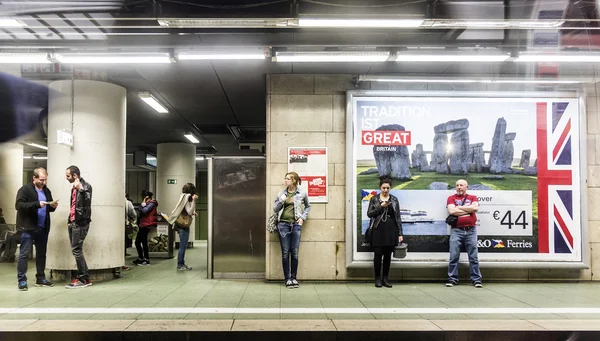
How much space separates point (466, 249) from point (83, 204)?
6.18m

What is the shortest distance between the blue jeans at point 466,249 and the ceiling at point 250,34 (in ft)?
9.06

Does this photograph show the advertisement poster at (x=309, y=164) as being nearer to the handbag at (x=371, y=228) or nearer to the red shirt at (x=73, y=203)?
the handbag at (x=371, y=228)

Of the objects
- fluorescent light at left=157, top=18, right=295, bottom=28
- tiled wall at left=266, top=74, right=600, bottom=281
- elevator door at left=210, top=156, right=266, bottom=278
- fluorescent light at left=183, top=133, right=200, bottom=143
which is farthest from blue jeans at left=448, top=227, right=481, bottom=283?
fluorescent light at left=183, top=133, right=200, bottom=143

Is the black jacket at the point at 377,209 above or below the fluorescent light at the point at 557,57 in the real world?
below

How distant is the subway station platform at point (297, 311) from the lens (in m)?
4.84

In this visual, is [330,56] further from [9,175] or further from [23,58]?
[9,175]

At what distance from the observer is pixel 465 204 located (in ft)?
25.4

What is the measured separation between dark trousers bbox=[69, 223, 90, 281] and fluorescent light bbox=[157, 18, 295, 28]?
3.66 meters

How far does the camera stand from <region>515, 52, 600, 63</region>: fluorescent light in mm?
7059

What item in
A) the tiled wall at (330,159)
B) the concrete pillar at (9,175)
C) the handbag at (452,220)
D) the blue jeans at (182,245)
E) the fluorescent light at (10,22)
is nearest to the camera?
the fluorescent light at (10,22)

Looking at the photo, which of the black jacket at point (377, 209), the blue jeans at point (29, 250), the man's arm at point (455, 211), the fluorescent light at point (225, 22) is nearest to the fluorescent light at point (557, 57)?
the man's arm at point (455, 211)

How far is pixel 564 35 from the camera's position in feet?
21.5

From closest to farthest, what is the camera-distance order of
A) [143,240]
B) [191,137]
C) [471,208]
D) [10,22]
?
[10,22], [471,208], [143,240], [191,137]

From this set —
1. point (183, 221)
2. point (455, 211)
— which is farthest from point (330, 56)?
point (183, 221)
